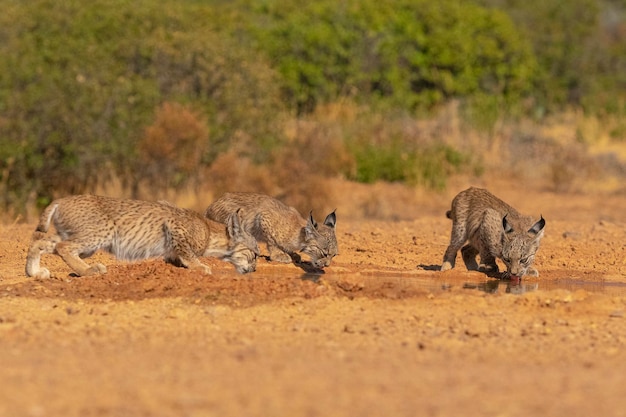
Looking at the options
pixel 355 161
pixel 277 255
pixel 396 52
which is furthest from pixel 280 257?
pixel 396 52

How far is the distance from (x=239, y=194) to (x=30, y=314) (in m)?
5.06

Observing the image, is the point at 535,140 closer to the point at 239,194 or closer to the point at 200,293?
the point at 239,194

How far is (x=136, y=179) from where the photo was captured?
20.9 metres

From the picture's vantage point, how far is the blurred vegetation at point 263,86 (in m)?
20.1

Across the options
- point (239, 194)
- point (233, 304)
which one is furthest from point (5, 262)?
point (233, 304)

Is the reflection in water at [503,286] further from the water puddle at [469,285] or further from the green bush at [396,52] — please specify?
the green bush at [396,52]

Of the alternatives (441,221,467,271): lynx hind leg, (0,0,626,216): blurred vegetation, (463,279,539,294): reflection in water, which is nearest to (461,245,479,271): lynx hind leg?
(441,221,467,271): lynx hind leg

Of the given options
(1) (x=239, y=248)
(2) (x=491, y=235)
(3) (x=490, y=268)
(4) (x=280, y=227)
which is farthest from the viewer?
(4) (x=280, y=227)

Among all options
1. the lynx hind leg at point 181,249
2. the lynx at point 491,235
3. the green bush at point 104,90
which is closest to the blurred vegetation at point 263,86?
the green bush at point 104,90

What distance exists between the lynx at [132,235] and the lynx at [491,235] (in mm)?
2588

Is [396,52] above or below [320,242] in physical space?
above

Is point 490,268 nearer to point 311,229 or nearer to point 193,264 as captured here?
point 311,229

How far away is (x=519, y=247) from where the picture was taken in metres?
12.6

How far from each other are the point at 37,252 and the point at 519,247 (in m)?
5.26
